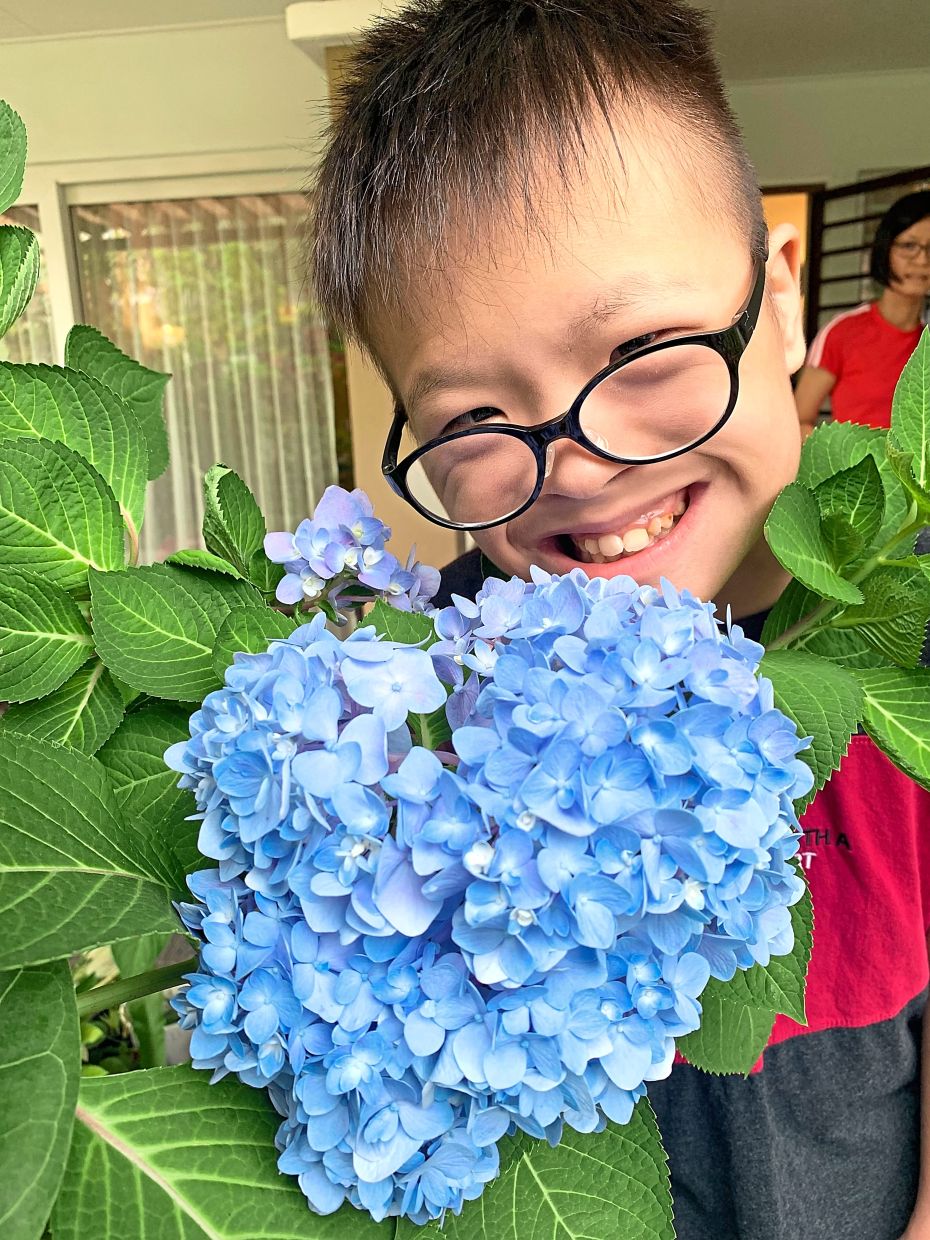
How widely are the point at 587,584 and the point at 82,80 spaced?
14.1 feet

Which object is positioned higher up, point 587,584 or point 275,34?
point 275,34

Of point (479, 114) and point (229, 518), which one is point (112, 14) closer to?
point (479, 114)

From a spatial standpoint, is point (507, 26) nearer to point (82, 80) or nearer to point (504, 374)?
point (504, 374)

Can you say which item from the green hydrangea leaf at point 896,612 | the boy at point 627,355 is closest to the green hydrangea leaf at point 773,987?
the green hydrangea leaf at point 896,612

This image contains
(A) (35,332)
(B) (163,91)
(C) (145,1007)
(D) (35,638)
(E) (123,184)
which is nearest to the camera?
(D) (35,638)

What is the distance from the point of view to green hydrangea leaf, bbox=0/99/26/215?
0.31m

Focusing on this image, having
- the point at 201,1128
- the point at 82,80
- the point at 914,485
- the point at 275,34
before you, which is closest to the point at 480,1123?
the point at 201,1128

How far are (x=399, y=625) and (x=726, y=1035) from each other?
17cm

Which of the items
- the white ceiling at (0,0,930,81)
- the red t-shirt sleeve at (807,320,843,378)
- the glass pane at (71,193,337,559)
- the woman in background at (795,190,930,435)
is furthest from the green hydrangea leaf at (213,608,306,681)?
the glass pane at (71,193,337,559)

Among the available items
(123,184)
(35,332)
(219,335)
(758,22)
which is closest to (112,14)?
(123,184)

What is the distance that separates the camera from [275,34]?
11.3 feet

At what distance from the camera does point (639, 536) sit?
0.47 metres

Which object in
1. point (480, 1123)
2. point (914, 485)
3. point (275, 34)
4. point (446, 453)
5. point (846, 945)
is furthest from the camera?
point (275, 34)

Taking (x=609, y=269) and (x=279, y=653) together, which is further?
(x=609, y=269)
